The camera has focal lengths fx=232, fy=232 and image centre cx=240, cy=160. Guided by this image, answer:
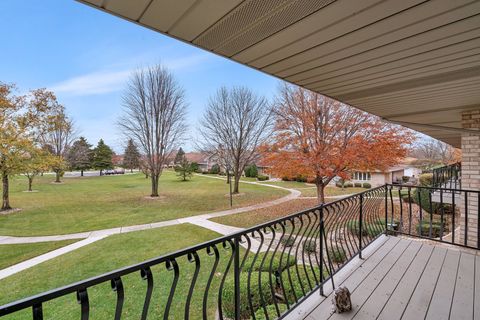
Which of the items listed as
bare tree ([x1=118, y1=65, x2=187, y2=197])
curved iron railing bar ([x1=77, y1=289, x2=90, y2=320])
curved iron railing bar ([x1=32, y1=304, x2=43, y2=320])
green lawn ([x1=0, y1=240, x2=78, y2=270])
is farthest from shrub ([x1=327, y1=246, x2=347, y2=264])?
bare tree ([x1=118, y1=65, x2=187, y2=197])

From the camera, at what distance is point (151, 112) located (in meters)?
15.2

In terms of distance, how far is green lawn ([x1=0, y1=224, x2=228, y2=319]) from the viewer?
3641 mm

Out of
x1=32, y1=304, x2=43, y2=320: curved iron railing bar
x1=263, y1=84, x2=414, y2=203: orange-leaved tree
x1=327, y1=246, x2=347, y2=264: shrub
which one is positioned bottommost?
x1=327, y1=246, x2=347, y2=264: shrub

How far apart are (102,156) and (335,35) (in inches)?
1664

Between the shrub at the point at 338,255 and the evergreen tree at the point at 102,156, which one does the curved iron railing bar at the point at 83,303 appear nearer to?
the shrub at the point at 338,255

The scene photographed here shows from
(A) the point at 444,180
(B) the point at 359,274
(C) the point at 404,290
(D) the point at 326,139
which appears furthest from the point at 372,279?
(A) the point at 444,180

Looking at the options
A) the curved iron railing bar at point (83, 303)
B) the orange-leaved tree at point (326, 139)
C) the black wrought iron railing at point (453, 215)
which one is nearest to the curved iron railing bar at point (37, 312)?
the curved iron railing bar at point (83, 303)

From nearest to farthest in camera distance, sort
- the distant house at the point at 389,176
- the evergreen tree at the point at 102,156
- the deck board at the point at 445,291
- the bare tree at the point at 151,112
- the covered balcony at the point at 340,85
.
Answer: the covered balcony at the point at 340,85
the deck board at the point at 445,291
the bare tree at the point at 151,112
the distant house at the point at 389,176
the evergreen tree at the point at 102,156

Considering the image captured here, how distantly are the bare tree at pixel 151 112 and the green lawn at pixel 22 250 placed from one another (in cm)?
852

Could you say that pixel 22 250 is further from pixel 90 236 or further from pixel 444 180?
pixel 444 180

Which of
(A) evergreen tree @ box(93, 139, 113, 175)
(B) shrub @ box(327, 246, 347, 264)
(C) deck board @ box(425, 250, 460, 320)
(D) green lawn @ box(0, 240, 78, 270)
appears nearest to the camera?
(C) deck board @ box(425, 250, 460, 320)

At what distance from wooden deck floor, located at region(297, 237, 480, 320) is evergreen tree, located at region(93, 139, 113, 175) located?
41.5 meters

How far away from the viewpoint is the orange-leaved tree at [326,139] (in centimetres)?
762

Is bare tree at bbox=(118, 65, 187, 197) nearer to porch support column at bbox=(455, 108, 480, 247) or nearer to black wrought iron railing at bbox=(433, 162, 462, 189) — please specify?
black wrought iron railing at bbox=(433, 162, 462, 189)
